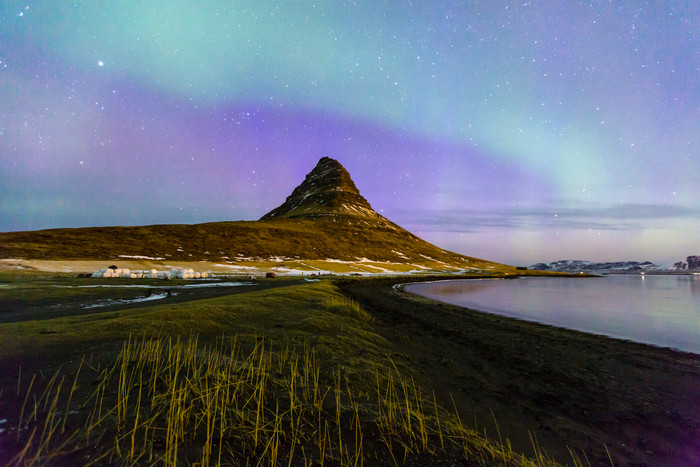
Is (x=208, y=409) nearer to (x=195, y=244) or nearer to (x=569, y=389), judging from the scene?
(x=569, y=389)

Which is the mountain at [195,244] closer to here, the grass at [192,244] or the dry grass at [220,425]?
the grass at [192,244]

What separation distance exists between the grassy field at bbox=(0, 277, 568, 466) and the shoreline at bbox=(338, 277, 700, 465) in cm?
122

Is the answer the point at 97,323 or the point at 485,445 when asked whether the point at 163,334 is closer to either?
the point at 97,323

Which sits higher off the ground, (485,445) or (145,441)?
(145,441)

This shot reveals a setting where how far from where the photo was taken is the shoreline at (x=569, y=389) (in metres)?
7.73

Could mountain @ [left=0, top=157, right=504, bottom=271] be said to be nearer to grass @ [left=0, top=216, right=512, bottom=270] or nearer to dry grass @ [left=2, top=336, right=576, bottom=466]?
grass @ [left=0, top=216, right=512, bottom=270]

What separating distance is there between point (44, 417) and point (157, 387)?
5.84ft

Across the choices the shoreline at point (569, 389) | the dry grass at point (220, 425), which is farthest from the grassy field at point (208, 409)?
the shoreline at point (569, 389)

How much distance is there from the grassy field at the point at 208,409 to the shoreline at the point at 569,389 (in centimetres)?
122

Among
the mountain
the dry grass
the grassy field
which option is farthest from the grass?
the dry grass

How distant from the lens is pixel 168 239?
135 m

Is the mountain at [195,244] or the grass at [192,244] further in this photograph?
the mountain at [195,244]

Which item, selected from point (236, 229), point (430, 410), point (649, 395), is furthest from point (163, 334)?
point (236, 229)

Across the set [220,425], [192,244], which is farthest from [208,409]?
[192,244]
